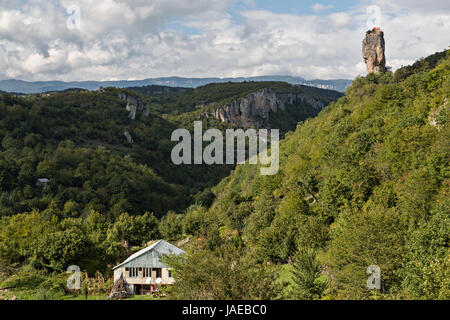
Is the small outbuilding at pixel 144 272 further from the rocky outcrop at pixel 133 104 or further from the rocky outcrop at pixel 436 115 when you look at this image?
the rocky outcrop at pixel 133 104

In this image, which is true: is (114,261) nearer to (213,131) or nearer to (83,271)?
(83,271)

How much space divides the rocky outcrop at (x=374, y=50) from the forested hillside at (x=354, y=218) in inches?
467

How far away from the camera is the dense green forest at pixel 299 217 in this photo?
68.3ft

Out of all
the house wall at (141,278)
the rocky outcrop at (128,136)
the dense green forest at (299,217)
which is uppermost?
the rocky outcrop at (128,136)

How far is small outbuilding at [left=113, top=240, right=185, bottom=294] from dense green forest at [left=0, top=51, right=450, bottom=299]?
4.23m

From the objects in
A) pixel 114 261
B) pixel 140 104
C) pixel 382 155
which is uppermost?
pixel 140 104

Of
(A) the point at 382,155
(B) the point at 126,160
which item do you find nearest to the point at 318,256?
(A) the point at 382,155

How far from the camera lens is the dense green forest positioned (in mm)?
20828

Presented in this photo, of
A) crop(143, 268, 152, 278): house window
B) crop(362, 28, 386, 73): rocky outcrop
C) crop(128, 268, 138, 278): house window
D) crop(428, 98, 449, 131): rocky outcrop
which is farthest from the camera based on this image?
crop(362, 28, 386, 73): rocky outcrop

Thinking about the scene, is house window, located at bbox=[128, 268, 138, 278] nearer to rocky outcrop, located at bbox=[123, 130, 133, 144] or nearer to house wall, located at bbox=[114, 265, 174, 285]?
house wall, located at bbox=[114, 265, 174, 285]

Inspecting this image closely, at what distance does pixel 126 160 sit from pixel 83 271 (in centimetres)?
8214

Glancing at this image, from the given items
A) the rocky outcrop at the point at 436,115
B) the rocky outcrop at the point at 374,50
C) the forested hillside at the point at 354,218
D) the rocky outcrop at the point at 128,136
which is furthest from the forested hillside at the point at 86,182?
the rocky outcrop at the point at 374,50

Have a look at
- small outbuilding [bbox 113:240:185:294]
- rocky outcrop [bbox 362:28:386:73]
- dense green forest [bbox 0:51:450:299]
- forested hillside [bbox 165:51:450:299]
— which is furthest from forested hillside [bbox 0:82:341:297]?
rocky outcrop [bbox 362:28:386:73]
